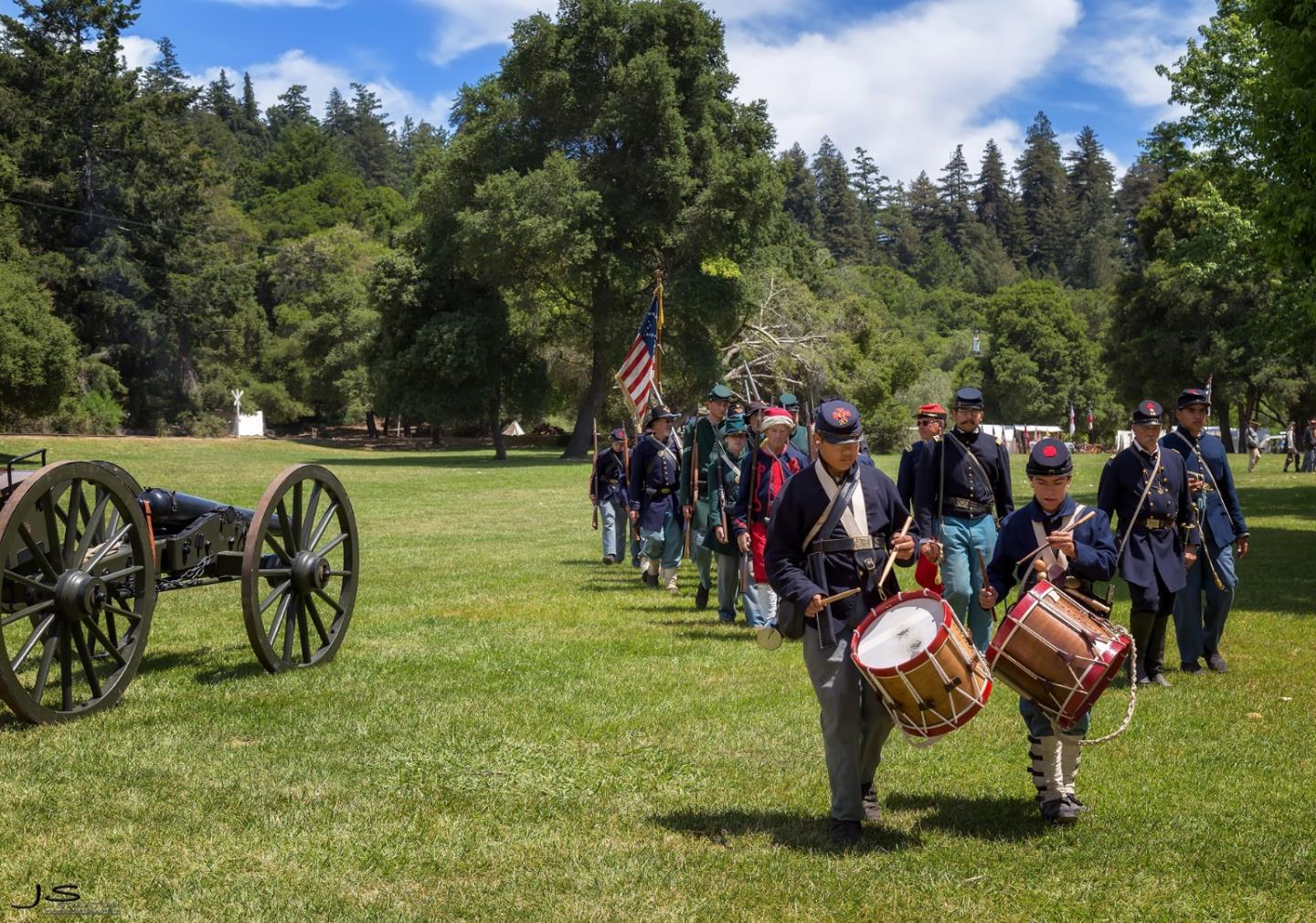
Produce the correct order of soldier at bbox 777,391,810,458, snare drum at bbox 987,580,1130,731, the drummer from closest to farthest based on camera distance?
snare drum at bbox 987,580,1130,731, the drummer, soldier at bbox 777,391,810,458

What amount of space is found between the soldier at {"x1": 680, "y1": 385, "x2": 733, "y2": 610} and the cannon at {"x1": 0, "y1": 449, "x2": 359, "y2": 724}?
412 cm

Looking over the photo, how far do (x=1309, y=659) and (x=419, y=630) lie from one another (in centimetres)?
764

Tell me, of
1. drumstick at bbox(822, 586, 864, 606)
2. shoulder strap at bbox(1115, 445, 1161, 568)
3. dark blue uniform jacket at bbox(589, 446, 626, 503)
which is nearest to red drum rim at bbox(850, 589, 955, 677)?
drumstick at bbox(822, 586, 864, 606)

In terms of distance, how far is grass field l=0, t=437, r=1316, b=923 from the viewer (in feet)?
17.4

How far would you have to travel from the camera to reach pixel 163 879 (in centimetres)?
539

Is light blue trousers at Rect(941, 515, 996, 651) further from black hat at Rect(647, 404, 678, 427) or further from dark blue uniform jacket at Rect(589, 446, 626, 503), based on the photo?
dark blue uniform jacket at Rect(589, 446, 626, 503)

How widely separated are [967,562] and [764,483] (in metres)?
2.09

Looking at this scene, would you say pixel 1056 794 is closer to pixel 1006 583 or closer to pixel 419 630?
pixel 1006 583

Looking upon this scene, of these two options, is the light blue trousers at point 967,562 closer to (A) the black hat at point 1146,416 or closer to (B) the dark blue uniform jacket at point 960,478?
(B) the dark blue uniform jacket at point 960,478

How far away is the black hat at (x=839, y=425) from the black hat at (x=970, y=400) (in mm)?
3604

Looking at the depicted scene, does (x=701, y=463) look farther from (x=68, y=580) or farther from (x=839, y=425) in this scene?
(x=839, y=425)

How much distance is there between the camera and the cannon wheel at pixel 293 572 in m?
8.81

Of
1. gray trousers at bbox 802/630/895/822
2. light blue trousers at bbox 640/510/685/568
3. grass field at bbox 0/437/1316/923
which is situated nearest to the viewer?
grass field at bbox 0/437/1316/923

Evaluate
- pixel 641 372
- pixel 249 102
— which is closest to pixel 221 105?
pixel 249 102
